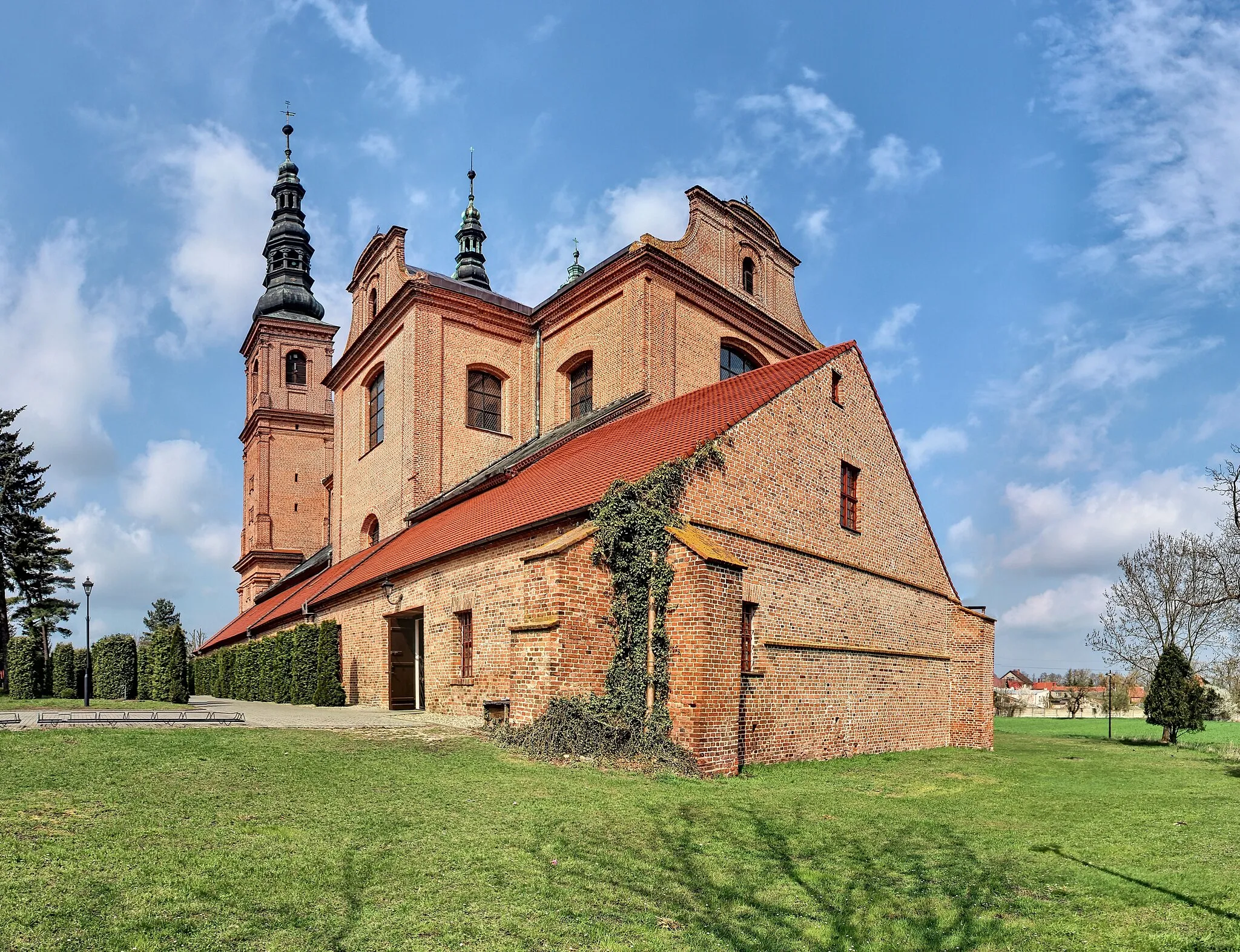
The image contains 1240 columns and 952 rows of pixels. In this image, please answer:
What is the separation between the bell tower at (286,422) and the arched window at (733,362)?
80.1ft

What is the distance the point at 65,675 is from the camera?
22.8 meters

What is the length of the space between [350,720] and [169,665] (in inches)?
275

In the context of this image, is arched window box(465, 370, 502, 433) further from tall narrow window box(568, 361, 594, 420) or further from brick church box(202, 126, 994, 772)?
tall narrow window box(568, 361, 594, 420)

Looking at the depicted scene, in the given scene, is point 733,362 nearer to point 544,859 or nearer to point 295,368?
point 544,859

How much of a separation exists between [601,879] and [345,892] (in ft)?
5.55

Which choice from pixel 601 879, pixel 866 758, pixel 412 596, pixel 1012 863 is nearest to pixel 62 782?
pixel 601 879

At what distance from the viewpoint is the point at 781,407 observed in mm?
14492

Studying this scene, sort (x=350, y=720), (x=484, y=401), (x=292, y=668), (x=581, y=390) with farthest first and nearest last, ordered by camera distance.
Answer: (x=484, y=401) < (x=581, y=390) < (x=292, y=668) < (x=350, y=720)

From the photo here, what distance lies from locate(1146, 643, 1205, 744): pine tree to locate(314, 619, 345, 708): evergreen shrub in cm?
2131

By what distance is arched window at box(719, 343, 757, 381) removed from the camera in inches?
972

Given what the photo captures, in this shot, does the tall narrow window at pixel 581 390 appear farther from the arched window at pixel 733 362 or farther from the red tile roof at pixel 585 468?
the arched window at pixel 733 362

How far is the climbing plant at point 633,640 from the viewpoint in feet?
36.9

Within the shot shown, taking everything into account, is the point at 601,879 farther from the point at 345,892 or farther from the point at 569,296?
the point at 569,296

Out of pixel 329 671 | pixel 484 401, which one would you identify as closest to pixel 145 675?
pixel 329 671
